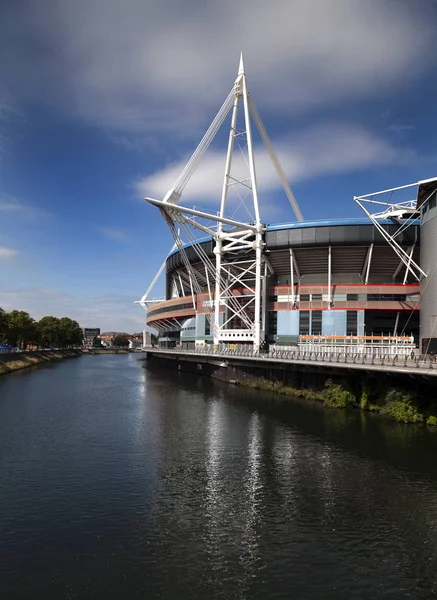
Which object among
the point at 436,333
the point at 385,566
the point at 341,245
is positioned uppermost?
the point at 341,245

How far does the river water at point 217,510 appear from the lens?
12852 millimetres

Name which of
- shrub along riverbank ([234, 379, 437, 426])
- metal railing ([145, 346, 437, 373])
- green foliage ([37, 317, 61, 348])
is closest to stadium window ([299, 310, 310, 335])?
metal railing ([145, 346, 437, 373])

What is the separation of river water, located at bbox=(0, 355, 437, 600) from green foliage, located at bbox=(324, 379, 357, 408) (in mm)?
5938

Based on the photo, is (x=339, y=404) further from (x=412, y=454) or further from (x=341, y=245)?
(x=341, y=245)

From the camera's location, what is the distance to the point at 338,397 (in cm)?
4084

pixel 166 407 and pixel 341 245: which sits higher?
pixel 341 245

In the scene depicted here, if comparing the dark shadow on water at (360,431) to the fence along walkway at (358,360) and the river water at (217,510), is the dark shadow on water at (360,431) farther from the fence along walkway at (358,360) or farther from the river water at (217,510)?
the fence along walkway at (358,360)

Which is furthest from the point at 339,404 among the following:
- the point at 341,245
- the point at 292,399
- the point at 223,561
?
the point at 341,245

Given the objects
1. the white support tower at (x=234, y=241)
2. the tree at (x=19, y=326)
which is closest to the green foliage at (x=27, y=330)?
the tree at (x=19, y=326)

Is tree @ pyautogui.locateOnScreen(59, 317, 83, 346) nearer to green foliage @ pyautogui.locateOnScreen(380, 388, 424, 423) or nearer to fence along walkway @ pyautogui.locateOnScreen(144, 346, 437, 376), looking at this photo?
fence along walkway @ pyautogui.locateOnScreen(144, 346, 437, 376)

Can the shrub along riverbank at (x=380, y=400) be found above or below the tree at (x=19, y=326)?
below

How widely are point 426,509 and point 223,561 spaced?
922cm

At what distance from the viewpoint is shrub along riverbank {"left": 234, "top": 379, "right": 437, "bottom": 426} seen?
1305 inches

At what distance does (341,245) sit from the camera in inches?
2739
